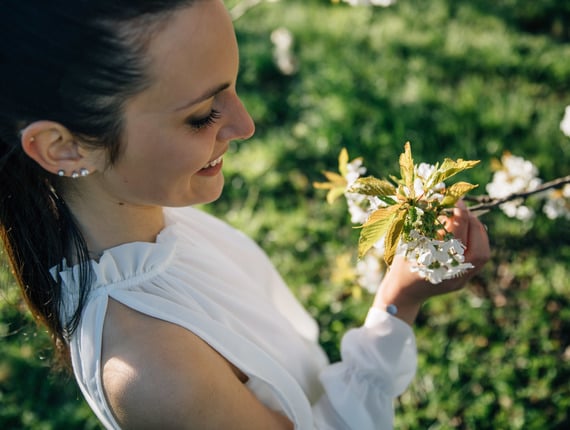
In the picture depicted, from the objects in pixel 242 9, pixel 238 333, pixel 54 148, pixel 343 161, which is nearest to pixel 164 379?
pixel 238 333

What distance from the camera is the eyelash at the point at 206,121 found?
1.13 m

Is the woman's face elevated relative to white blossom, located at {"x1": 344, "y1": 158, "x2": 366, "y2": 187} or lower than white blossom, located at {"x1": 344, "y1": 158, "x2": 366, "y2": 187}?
elevated

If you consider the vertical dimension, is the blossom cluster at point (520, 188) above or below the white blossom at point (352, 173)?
below

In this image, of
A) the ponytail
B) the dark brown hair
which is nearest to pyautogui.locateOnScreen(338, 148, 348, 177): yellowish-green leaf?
the dark brown hair

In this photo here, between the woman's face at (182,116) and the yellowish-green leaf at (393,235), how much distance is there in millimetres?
367

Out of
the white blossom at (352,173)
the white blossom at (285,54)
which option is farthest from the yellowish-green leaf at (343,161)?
the white blossom at (285,54)

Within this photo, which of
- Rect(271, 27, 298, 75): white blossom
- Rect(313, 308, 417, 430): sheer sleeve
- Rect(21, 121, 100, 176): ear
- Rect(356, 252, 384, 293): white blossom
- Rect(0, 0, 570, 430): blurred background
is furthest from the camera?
Rect(271, 27, 298, 75): white blossom

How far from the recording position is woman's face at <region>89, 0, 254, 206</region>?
105 centimetres

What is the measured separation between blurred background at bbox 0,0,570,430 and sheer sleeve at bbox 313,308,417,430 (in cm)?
41

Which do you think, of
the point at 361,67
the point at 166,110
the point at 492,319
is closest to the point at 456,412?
the point at 492,319

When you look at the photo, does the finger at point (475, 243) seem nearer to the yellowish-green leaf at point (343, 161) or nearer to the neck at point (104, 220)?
the yellowish-green leaf at point (343, 161)

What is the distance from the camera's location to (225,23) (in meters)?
1.09

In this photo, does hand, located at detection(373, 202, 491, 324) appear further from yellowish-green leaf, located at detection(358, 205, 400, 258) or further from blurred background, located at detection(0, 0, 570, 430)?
blurred background, located at detection(0, 0, 570, 430)

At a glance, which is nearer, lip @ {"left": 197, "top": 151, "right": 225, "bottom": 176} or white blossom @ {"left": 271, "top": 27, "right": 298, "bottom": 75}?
lip @ {"left": 197, "top": 151, "right": 225, "bottom": 176}
